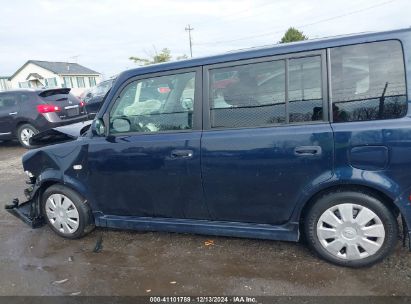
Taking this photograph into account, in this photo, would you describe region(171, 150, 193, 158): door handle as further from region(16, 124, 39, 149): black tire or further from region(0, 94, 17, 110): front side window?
region(0, 94, 17, 110): front side window

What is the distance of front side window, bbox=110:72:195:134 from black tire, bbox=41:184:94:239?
2.92 ft

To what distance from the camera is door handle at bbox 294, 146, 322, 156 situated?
2.78m

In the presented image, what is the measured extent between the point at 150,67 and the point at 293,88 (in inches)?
52.8

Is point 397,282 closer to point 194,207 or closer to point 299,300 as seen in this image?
point 299,300

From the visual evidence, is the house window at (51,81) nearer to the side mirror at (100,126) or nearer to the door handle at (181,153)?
the side mirror at (100,126)

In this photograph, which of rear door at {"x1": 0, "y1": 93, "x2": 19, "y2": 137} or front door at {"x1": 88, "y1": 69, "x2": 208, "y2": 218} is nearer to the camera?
front door at {"x1": 88, "y1": 69, "x2": 208, "y2": 218}

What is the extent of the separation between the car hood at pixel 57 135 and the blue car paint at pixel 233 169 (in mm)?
196

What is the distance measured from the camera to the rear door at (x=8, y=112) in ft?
30.7

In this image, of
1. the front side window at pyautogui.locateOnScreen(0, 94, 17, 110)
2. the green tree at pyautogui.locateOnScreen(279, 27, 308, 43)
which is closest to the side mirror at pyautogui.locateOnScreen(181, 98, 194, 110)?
the front side window at pyautogui.locateOnScreen(0, 94, 17, 110)

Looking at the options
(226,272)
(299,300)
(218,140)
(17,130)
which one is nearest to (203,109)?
(218,140)

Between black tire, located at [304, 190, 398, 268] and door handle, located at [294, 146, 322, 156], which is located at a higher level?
door handle, located at [294, 146, 322, 156]

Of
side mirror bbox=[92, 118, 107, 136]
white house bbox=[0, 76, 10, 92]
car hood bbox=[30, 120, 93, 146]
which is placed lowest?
car hood bbox=[30, 120, 93, 146]

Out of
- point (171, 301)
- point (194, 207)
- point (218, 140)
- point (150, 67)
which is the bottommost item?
point (171, 301)

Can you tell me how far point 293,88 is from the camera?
289 centimetres
